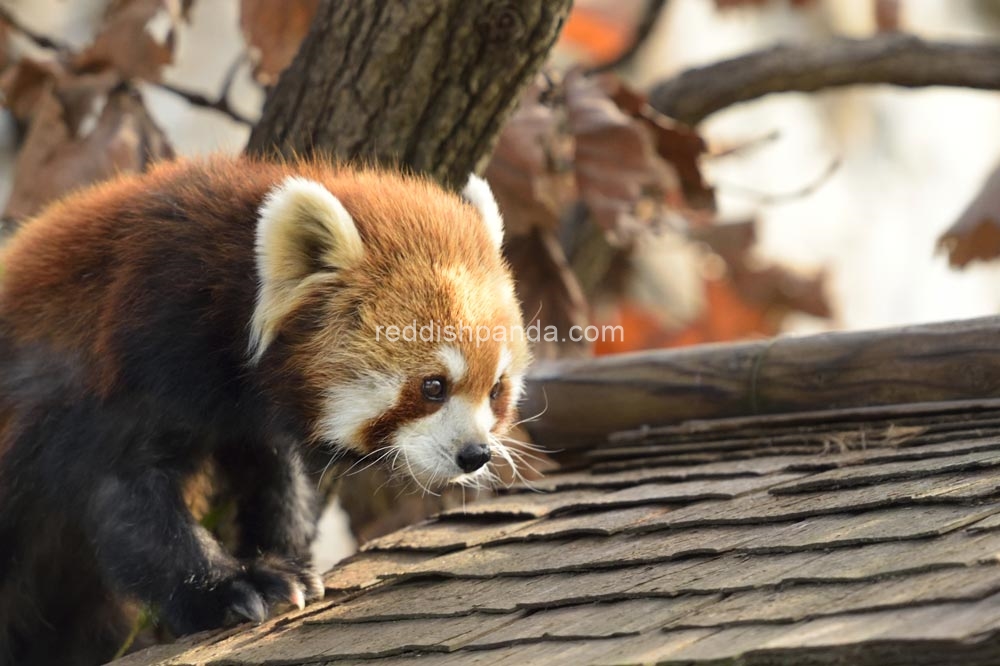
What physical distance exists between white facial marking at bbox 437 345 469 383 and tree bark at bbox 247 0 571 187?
0.87 meters

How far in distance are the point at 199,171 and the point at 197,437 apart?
0.71 m

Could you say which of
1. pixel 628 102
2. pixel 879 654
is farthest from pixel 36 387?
pixel 628 102

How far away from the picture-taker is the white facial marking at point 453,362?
307 centimetres

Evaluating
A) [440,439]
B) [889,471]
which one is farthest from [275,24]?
[889,471]

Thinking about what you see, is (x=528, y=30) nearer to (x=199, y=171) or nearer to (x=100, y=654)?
(x=199, y=171)

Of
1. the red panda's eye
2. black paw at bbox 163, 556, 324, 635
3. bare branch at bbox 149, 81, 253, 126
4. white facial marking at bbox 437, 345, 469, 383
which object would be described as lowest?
black paw at bbox 163, 556, 324, 635

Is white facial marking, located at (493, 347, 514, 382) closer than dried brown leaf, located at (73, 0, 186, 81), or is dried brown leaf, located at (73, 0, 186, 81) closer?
white facial marking, located at (493, 347, 514, 382)

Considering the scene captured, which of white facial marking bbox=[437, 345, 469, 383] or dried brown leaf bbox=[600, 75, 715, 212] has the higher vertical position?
dried brown leaf bbox=[600, 75, 715, 212]

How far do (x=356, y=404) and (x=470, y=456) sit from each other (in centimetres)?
31

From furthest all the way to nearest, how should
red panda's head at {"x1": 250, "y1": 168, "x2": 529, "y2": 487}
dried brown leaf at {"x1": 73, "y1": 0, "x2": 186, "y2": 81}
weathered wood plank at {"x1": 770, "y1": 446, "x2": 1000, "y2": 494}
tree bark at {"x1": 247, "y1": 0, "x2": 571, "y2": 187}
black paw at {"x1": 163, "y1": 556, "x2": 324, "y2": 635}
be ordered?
dried brown leaf at {"x1": 73, "y1": 0, "x2": 186, "y2": 81} → tree bark at {"x1": 247, "y1": 0, "x2": 571, "y2": 187} → red panda's head at {"x1": 250, "y1": 168, "x2": 529, "y2": 487} → black paw at {"x1": 163, "y1": 556, "x2": 324, "y2": 635} → weathered wood plank at {"x1": 770, "y1": 446, "x2": 1000, "y2": 494}

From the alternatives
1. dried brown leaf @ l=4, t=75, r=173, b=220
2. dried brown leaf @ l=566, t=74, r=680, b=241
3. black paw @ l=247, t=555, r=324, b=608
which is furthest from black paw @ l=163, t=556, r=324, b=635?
dried brown leaf @ l=566, t=74, r=680, b=241

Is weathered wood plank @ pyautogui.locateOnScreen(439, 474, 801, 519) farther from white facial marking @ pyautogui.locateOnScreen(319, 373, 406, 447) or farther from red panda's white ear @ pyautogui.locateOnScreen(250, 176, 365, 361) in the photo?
red panda's white ear @ pyautogui.locateOnScreen(250, 176, 365, 361)

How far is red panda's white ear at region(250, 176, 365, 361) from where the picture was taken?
300 cm

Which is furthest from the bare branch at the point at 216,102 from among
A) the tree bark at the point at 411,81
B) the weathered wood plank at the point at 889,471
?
the weathered wood plank at the point at 889,471
